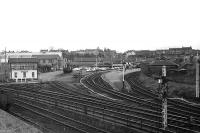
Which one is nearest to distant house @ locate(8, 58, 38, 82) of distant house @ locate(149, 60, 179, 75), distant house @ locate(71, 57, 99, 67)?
distant house @ locate(149, 60, 179, 75)

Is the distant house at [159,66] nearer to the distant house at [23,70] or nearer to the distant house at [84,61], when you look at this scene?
the distant house at [23,70]

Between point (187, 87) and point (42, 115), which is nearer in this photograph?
point (42, 115)

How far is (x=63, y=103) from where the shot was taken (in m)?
28.8

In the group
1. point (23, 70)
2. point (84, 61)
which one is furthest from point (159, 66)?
point (84, 61)

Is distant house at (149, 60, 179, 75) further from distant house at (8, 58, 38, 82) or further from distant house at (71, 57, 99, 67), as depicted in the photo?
distant house at (71, 57, 99, 67)

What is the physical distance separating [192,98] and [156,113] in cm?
998

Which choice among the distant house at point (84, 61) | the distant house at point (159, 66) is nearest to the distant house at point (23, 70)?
the distant house at point (159, 66)

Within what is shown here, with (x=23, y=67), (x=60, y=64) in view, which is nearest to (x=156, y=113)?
(x=23, y=67)

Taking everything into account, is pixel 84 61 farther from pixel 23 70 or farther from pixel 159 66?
pixel 159 66

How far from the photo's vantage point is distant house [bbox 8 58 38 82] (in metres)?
56.5

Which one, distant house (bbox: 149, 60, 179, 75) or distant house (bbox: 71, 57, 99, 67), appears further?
distant house (bbox: 71, 57, 99, 67)

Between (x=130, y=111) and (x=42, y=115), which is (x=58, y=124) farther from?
(x=130, y=111)

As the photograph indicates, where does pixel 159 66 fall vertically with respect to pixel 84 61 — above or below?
above

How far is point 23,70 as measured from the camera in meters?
56.6
